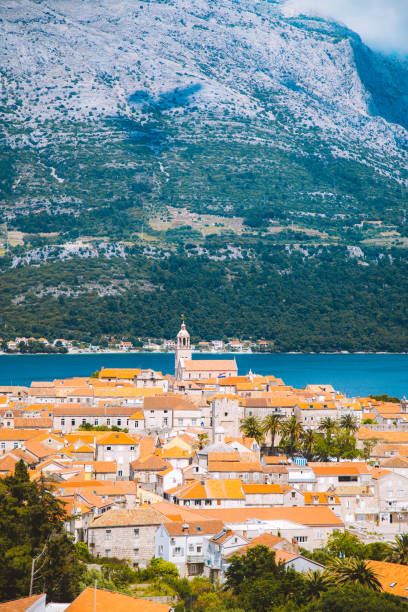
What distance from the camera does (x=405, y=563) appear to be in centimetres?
4247

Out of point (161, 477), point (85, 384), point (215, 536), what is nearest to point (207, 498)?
point (161, 477)

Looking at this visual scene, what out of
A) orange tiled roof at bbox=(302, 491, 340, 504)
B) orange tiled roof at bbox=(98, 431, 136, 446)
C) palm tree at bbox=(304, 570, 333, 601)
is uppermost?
orange tiled roof at bbox=(98, 431, 136, 446)

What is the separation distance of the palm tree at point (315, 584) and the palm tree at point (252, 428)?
30.3m

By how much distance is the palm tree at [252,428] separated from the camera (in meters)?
67.7

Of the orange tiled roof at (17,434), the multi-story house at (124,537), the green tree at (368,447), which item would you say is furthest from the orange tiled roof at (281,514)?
the orange tiled roof at (17,434)

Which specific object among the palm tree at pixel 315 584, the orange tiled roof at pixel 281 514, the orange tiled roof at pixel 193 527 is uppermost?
the orange tiled roof at pixel 281 514

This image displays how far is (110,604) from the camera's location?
2950cm

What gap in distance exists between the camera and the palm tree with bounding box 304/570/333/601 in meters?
35.8

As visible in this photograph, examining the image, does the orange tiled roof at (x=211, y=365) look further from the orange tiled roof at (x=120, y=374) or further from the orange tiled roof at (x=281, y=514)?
the orange tiled roof at (x=281, y=514)

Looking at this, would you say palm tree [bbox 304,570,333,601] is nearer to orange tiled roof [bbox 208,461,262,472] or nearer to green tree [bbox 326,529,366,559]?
green tree [bbox 326,529,366,559]

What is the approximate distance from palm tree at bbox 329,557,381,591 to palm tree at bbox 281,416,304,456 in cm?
2870

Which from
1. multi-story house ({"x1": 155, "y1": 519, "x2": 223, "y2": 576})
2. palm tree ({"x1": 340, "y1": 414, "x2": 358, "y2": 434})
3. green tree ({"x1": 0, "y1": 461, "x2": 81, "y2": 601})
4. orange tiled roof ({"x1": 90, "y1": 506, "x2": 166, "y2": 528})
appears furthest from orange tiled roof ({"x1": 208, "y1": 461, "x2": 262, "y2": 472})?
green tree ({"x1": 0, "y1": 461, "x2": 81, "y2": 601})

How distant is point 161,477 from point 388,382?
104177 millimetres

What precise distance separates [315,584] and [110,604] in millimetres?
10077
